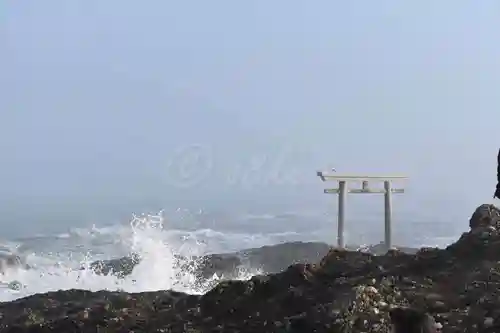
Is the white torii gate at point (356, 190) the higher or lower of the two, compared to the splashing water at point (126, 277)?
higher

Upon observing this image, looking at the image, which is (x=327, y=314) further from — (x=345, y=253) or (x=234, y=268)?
(x=234, y=268)

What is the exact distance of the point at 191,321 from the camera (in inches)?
260

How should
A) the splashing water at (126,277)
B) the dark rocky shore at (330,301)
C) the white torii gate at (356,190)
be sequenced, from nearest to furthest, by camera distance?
1. the dark rocky shore at (330,301)
2. the splashing water at (126,277)
3. the white torii gate at (356,190)

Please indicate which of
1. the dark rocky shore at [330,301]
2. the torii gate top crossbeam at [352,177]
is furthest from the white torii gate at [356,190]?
the dark rocky shore at [330,301]

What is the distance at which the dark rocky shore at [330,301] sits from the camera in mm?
5535

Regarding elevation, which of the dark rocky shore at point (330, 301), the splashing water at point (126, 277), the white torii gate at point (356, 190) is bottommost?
the splashing water at point (126, 277)

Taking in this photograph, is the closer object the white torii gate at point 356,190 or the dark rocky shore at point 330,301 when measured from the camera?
the dark rocky shore at point 330,301

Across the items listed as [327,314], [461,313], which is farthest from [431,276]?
[327,314]

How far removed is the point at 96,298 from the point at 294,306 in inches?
130

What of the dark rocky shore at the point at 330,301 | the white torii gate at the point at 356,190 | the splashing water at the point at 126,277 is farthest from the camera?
the white torii gate at the point at 356,190

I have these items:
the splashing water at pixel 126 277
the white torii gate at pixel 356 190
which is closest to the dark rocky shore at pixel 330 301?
the splashing water at pixel 126 277

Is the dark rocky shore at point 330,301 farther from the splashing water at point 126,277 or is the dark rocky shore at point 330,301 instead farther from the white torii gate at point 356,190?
the white torii gate at point 356,190

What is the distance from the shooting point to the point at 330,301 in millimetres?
5941

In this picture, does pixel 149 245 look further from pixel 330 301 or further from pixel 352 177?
pixel 330 301
